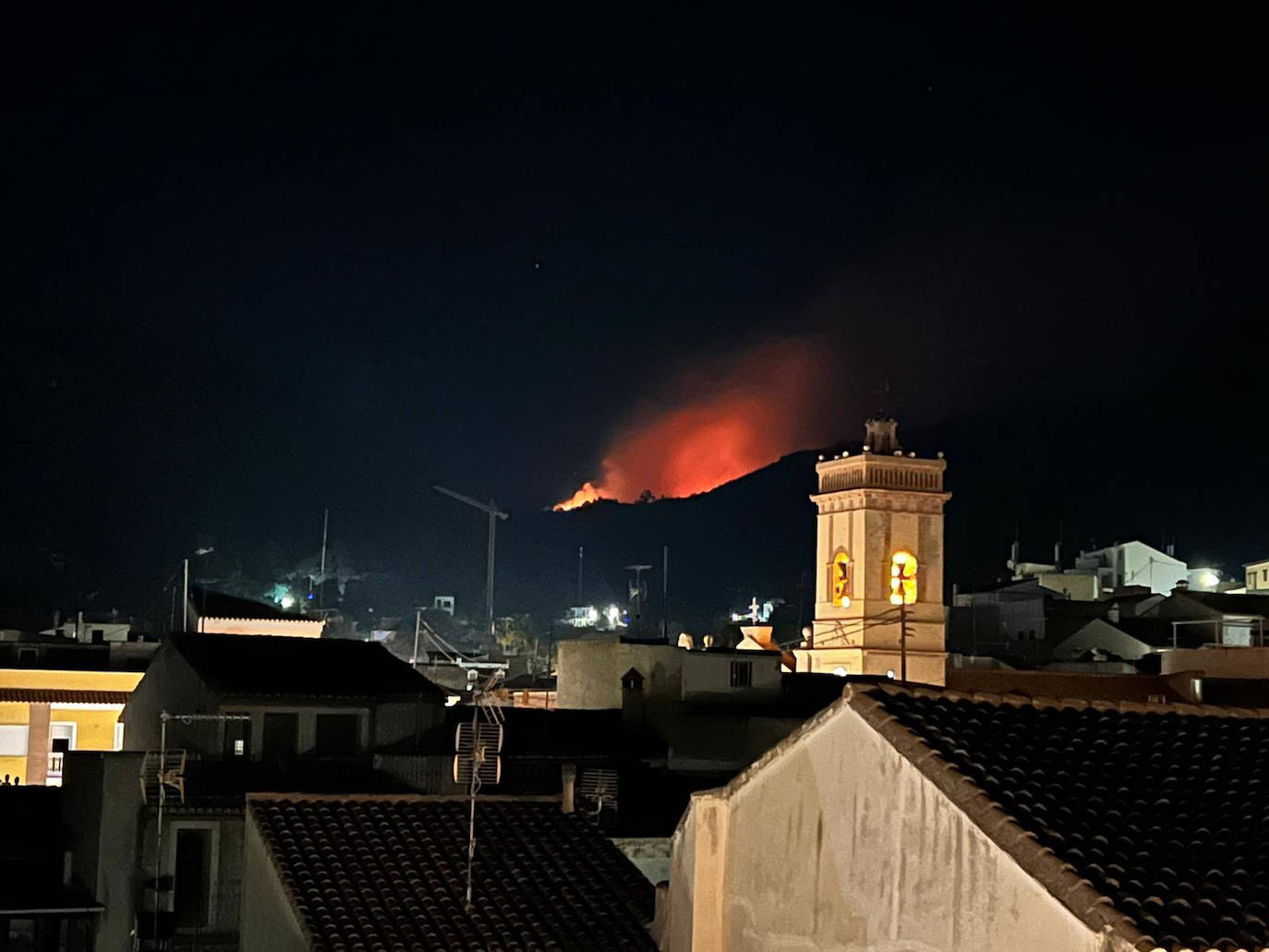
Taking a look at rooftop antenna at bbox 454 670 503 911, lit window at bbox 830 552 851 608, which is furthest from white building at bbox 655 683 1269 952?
lit window at bbox 830 552 851 608

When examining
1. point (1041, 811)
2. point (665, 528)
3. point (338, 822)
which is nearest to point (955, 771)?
point (1041, 811)

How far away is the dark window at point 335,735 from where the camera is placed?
2911 cm

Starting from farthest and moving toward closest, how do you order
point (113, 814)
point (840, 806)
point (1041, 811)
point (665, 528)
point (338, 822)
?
point (665, 528), point (113, 814), point (338, 822), point (840, 806), point (1041, 811)

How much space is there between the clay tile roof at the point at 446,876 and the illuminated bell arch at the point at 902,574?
36.6 meters

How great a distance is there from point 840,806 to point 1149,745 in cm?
225

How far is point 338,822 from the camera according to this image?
1744 centimetres

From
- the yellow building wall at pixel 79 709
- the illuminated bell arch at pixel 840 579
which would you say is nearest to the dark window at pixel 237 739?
the yellow building wall at pixel 79 709

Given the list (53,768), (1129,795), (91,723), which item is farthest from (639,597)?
(1129,795)

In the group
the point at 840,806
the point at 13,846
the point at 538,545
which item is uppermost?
the point at 538,545

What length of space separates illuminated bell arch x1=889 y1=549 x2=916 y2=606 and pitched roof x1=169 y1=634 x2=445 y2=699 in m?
24.9

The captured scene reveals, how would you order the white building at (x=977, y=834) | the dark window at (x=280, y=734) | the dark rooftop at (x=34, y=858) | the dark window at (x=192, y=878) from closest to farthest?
the white building at (x=977, y=834)
the dark rooftop at (x=34, y=858)
the dark window at (x=192, y=878)
the dark window at (x=280, y=734)

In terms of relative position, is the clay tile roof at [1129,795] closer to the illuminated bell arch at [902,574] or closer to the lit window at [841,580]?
the illuminated bell arch at [902,574]

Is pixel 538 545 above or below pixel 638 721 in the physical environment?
above

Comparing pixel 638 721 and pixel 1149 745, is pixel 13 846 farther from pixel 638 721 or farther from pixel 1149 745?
pixel 1149 745
